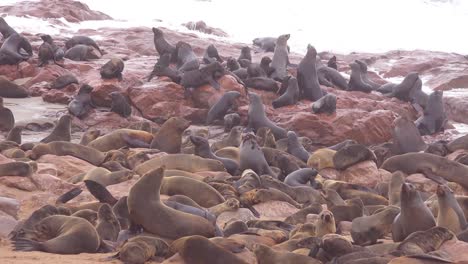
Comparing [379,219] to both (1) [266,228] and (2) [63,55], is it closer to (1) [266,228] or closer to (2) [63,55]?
(1) [266,228]

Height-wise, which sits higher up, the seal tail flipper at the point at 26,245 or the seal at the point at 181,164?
the seal tail flipper at the point at 26,245

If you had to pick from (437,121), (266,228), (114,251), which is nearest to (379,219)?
(266,228)

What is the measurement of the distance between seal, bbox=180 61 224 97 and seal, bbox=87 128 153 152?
3.48 m

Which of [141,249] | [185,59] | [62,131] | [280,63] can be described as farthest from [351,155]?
[185,59]

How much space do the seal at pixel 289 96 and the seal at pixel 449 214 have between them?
8073mm

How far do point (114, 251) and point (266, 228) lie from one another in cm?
159

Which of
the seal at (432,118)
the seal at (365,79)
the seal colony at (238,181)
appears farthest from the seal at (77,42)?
the seal at (432,118)

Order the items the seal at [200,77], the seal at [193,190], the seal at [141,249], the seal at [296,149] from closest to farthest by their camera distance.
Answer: the seal at [141,249] → the seal at [193,190] → the seal at [296,149] → the seal at [200,77]

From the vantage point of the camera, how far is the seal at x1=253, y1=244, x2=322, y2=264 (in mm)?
5047

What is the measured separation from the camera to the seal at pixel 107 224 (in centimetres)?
584

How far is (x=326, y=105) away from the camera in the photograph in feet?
45.9

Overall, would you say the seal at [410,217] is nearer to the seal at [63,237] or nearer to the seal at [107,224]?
the seal at [107,224]

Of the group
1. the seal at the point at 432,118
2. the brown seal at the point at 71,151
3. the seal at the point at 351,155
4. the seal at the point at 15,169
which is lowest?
the seal at the point at 432,118

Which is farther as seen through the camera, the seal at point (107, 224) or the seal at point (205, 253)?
the seal at point (107, 224)
